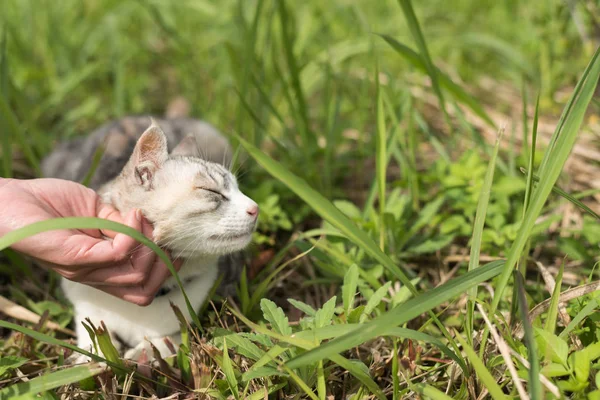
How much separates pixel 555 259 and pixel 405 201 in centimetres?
65

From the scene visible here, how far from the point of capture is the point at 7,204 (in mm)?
1482

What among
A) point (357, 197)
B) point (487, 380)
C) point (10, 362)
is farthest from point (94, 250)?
point (357, 197)

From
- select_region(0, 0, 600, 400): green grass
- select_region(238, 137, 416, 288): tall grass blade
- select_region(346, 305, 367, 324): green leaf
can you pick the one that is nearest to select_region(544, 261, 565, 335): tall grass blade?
select_region(0, 0, 600, 400): green grass

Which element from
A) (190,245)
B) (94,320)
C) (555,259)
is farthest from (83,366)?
(555,259)

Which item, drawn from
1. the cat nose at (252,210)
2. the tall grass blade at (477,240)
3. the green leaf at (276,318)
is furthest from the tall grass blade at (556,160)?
the cat nose at (252,210)

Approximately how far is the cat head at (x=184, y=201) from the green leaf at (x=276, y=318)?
20 cm

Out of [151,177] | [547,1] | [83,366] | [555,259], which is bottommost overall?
[555,259]

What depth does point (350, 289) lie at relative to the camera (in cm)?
175

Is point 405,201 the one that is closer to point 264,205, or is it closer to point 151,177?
point 264,205

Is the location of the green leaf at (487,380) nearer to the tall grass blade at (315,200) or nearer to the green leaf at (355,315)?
the tall grass blade at (315,200)

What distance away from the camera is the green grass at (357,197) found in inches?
59.4

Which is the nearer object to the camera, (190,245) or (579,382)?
(579,382)

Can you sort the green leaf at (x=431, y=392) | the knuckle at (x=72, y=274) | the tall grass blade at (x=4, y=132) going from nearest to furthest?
the green leaf at (x=431, y=392) → the knuckle at (x=72, y=274) → the tall grass blade at (x=4, y=132)

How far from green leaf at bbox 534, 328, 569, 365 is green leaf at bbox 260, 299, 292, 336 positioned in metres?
0.66
